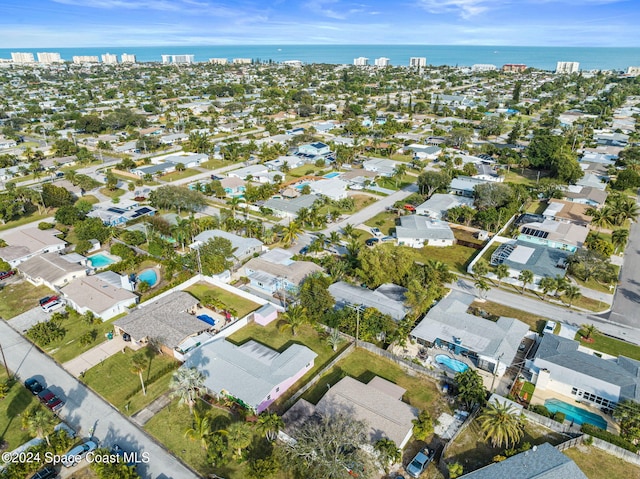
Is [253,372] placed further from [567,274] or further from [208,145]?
[208,145]

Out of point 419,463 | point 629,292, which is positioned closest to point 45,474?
point 419,463

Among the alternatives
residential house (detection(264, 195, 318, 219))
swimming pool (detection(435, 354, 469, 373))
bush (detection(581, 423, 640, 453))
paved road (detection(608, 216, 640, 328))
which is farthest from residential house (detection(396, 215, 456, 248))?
bush (detection(581, 423, 640, 453))

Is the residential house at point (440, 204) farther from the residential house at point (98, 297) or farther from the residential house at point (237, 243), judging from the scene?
the residential house at point (98, 297)

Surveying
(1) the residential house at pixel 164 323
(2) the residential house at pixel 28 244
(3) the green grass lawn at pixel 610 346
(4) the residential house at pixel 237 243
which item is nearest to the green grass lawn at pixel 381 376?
(1) the residential house at pixel 164 323

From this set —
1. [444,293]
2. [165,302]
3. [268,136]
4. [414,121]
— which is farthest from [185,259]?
[414,121]

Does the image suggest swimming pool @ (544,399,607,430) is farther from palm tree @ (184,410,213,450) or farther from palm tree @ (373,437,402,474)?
palm tree @ (184,410,213,450)

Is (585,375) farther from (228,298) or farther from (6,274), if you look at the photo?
(6,274)
